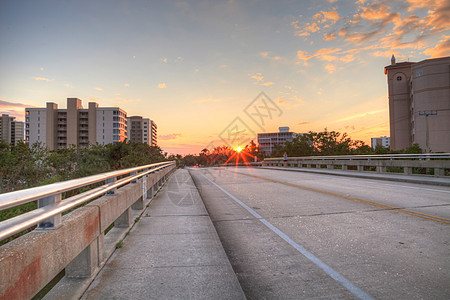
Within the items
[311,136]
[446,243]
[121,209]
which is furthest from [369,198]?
[311,136]

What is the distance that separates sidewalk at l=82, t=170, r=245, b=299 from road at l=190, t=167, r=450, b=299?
32 cm

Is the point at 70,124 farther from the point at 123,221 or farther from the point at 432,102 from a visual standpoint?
the point at 123,221

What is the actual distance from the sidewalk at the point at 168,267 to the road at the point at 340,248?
320 mm

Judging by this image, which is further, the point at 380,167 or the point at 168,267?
the point at 380,167

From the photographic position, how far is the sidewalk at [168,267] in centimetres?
333

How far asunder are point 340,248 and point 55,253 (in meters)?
4.23

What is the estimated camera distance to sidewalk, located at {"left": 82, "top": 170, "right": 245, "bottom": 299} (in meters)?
3.33

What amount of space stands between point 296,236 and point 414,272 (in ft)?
6.91

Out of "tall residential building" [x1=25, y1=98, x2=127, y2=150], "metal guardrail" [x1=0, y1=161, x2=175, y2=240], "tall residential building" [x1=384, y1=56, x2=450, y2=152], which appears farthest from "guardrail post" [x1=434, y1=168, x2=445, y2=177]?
"tall residential building" [x1=25, y1=98, x2=127, y2=150]

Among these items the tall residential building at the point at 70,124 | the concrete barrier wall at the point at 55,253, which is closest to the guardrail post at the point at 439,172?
the concrete barrier wall at the point at 55,253

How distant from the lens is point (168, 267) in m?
4.07

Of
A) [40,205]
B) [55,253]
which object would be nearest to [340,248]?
[55,253]

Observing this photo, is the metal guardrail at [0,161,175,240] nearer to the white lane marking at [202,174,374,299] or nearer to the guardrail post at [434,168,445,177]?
the white lane marking at [202,174,374,299]

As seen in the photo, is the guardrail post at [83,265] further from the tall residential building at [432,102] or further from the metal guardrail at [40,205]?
the tall residential building at [432,102]
